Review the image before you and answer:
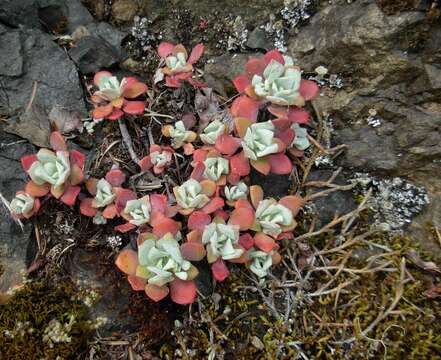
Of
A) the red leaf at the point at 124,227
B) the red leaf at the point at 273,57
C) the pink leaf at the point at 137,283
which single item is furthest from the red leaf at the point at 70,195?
the red leaf at the point at 273,57

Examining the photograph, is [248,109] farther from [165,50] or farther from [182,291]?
[182,291]

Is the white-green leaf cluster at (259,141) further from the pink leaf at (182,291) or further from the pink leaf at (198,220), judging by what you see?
the pink leaf at (182,291)

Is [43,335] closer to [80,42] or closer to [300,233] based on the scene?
[300,233]

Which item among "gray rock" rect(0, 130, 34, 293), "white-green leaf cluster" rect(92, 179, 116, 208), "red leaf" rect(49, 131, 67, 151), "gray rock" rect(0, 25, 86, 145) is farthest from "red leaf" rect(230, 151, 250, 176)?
"gray rock" rect(0, 130, 34, 293)

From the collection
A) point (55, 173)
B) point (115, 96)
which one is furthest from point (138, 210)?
point (115, 96)

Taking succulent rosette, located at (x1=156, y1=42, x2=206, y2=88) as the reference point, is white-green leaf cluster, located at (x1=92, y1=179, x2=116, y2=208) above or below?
below

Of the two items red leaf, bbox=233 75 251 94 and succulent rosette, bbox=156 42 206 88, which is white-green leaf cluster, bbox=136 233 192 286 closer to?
red leaf, bbox=233 75 251 94
